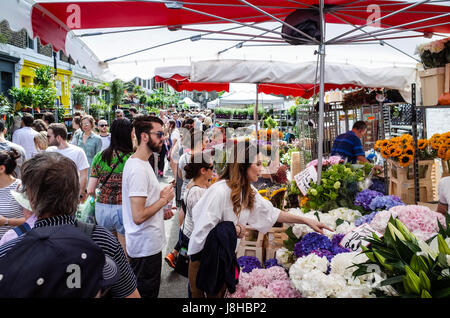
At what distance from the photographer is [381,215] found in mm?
2484

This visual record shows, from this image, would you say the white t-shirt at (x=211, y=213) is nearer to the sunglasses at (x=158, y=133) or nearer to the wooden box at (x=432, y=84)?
the sunglasses at (x=158, y=133)

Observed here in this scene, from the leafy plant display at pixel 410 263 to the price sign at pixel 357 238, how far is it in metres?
0.30

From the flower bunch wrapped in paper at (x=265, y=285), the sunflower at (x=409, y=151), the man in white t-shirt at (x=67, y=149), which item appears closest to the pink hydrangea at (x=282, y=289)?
the flower bunch wrapped in paper at (x=265, y=285)

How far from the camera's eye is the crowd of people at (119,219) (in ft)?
4.11

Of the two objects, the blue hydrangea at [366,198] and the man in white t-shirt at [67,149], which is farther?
the man in white t-shirt at [67,149]

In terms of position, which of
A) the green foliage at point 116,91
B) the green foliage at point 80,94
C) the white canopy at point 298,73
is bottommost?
the white canopy at point 298,73

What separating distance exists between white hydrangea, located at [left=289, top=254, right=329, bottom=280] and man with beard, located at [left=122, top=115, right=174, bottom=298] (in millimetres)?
1212

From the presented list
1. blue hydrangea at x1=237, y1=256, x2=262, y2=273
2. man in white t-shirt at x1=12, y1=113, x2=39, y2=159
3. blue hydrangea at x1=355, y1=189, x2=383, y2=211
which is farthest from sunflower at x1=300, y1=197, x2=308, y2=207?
man in white t-shirt at x1=12, y1=113, x2=39, y2=159

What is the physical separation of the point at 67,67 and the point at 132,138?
84.9ft

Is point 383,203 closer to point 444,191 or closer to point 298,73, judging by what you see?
point 444,191

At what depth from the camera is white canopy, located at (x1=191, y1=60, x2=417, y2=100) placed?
5309 millimetres
